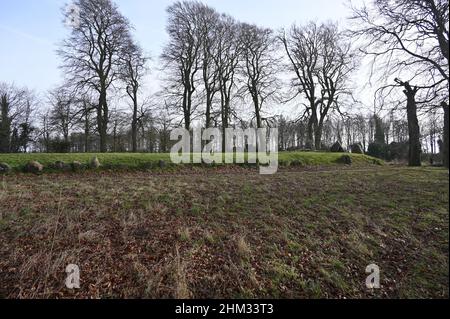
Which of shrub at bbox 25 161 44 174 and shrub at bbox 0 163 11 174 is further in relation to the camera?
shrub at bbox 25 161 44 174

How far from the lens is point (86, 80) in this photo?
24750mm

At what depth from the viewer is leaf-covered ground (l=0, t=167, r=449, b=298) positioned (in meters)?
4.16

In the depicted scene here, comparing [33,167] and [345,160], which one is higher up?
[345,160]

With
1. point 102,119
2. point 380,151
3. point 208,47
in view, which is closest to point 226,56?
point 208,47

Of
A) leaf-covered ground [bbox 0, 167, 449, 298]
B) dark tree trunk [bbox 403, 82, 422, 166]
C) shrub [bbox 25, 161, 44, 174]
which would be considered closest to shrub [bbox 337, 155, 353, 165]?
dark tree trunk [bbox 403, 82, 422, 166]

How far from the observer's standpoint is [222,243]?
5.37 metres

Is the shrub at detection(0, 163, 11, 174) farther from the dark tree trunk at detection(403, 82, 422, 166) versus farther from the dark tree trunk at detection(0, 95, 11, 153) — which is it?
the dark tree trunk at detection(0, 95, 11, 153)

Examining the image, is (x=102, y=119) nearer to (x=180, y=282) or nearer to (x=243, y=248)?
(x=243, y=248)

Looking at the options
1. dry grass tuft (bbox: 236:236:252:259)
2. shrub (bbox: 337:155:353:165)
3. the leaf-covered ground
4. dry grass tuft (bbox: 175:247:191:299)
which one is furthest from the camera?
shrub (bbox: 337:155:353:165)

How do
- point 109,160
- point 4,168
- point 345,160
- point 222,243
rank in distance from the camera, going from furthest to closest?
point 345,160 → point 109,160 → point 4,168 → point 222,243

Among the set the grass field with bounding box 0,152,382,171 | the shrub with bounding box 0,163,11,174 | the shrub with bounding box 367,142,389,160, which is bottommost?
the shrub with bounding box 0,163,11,174

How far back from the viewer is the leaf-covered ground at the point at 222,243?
4.16 metres

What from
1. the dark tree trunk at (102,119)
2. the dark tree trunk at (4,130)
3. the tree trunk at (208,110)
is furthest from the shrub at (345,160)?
the dark tree trunk at (4,130)

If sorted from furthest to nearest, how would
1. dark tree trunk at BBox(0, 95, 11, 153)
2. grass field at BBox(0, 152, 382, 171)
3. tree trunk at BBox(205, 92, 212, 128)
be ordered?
1. dark tree trunk at BBox(0, 95, 11, 153)
2. tree trunk at BBox(205, 92, 212, 128)
3. grass field at BBox(0, 152, 382, 171)
